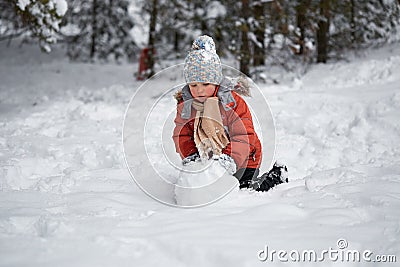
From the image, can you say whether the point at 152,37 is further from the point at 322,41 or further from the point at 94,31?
the point at 94,31

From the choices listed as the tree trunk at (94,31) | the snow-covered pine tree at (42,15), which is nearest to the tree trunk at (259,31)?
the snow-covered pine tree at (42,15)

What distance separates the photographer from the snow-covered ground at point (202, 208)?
185cm

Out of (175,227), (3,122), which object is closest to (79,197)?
(175,227)

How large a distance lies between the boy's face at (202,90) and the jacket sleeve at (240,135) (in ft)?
0.74

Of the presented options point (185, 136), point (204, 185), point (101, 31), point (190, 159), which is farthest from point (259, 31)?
point (101, 31)

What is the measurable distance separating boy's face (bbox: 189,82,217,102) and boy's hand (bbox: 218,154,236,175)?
51 centimetres

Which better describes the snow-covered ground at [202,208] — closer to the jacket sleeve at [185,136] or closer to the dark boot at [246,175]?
the dark boot at [246,175]

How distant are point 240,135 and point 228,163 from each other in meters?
0.35

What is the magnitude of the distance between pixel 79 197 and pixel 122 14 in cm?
1464

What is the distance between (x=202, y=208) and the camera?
2461 mm

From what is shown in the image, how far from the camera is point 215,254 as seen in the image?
182 cm

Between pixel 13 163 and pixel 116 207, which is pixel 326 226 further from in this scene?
pixel 13 163

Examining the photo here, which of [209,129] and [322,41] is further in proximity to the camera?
[322,41]

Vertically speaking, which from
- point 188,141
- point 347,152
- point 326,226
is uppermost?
point 188,141
